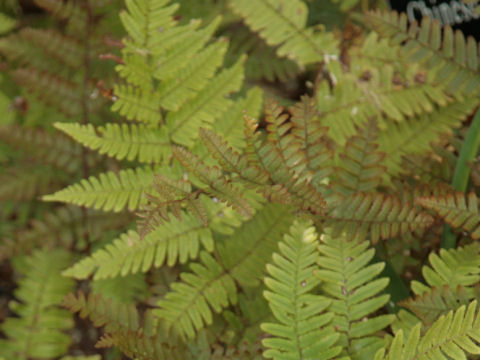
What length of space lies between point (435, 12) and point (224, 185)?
118 centimetres

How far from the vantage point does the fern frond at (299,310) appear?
3.49 ft

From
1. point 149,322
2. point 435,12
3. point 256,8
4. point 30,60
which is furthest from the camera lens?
point 30,60

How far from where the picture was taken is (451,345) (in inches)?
37.8

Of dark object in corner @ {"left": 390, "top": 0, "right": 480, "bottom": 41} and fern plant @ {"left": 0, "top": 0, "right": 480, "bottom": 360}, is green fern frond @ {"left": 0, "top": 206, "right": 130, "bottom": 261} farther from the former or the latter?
dark object in corner @ {"left": 390, "top": 0, "right": 480, "bottom": 41}

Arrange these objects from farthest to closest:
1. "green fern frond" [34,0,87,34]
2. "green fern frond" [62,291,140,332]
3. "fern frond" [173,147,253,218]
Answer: "green fern frond" [34,0,87,34] < "green fern frond" [62,291,140,332] < "fern frond" [173,147,253,218]

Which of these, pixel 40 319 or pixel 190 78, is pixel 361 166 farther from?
pixel 40 319

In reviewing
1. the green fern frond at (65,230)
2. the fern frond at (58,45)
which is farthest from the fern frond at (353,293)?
the fern frond at (58,45)

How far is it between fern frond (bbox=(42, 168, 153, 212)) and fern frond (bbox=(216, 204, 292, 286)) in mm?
328

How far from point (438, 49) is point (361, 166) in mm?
490

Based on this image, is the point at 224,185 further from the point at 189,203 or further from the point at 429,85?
the point at 429,85

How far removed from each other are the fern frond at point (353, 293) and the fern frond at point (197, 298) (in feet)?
1.32

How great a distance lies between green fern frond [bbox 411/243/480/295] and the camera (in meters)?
1.14

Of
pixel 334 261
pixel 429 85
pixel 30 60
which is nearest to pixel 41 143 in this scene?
pixel 30 60

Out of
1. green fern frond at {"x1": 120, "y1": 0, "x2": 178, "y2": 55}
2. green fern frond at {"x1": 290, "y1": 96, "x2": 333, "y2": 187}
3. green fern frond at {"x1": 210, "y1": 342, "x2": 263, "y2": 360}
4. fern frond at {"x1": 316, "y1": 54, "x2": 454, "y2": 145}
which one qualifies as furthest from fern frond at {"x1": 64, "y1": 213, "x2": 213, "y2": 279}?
fern frond at {"x1": 316, "y1": 54, "x2": 454, "y2": 145}
